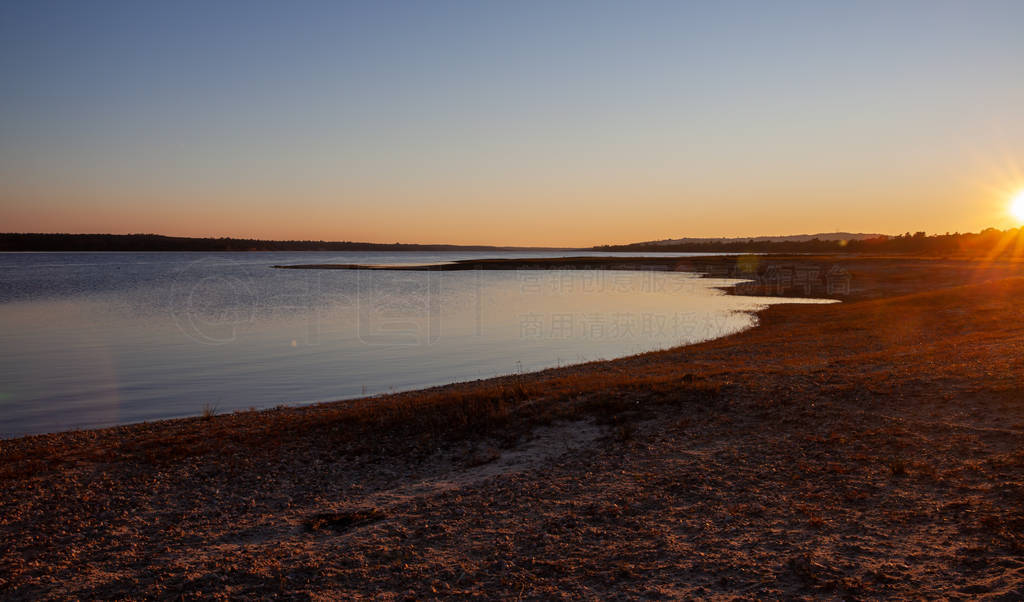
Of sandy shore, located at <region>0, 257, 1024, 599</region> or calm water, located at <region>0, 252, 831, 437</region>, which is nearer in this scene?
sandy shore, located at <region>0, 257, 1024, 599</region>

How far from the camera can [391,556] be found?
7184 mm

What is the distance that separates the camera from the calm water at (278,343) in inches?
784

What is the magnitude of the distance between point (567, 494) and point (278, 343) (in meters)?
26.6

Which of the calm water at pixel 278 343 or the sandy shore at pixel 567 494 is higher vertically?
the sandy shore at pixel 567 494

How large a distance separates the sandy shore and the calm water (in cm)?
A: 568

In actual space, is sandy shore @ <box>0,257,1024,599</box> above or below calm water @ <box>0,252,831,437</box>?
above

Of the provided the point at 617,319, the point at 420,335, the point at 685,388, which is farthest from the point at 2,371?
the point at 617,319

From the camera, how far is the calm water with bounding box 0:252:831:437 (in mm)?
19922

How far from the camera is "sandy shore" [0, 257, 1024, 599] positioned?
6.56 metres

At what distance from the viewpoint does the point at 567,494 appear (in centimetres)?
897

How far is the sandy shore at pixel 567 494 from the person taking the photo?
6559 millimetres

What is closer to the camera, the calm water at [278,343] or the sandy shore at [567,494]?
the sandy shore at [567,494]

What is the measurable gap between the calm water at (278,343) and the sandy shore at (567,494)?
224 inches

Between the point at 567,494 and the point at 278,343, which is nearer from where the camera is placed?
the point at 567,494
